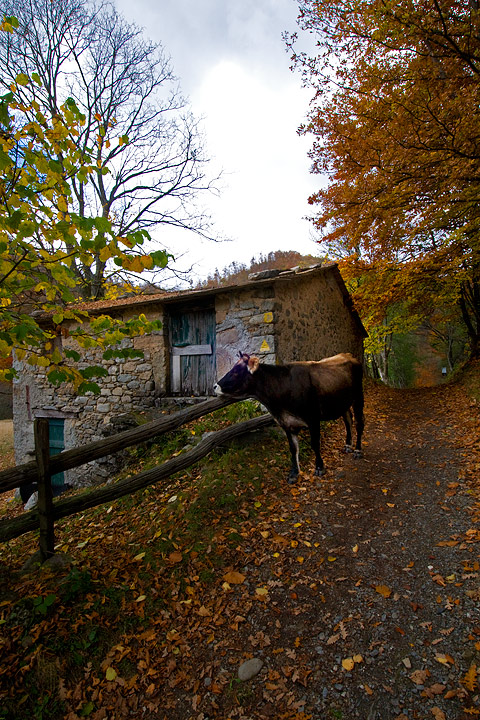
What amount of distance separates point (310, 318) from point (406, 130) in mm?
4211

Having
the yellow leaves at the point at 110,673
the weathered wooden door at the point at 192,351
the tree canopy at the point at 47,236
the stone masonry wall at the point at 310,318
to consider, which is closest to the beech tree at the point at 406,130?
the stone masonry wall at the point at 310,318

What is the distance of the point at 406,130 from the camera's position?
6.84 meters

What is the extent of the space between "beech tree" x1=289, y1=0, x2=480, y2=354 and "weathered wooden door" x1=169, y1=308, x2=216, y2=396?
430 cm

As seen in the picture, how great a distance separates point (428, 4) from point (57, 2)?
48.8ft

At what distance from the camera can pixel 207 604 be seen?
119 inches

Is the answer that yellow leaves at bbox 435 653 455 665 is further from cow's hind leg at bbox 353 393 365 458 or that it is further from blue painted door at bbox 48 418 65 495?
blue painted door at bbox 48 418 65 495

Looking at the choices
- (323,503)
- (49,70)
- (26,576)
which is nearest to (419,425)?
(323,503)

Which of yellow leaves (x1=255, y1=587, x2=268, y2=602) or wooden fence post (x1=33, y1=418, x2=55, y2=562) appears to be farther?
wooden fence post (x1=33, y1=418, x2=55, y2=562)

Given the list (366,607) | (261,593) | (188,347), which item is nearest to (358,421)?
(366,607)

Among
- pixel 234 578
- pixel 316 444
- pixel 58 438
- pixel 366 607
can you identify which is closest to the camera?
pixel 366 607

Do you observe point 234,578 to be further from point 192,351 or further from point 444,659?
point 192,351

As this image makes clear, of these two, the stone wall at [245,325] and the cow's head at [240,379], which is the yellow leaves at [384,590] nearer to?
the cow's head at [240,379]

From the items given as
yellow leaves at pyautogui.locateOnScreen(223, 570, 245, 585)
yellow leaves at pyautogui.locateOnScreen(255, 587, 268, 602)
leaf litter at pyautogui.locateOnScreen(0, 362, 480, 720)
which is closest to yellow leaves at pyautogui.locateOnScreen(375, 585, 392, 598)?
leaf litter at pyautogui.locateOnScreen(0, 362, 480, 720)

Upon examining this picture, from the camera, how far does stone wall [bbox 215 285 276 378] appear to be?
269 inches
